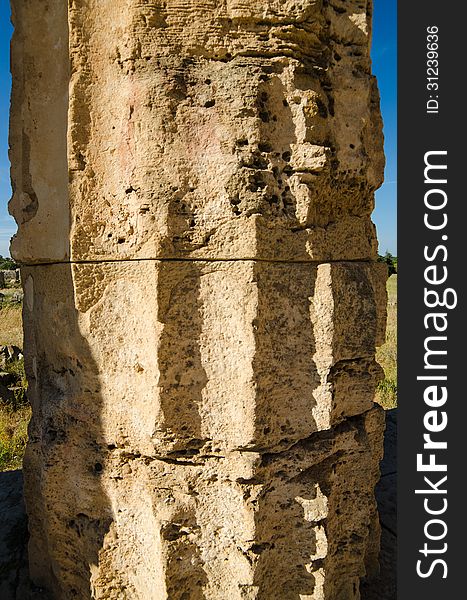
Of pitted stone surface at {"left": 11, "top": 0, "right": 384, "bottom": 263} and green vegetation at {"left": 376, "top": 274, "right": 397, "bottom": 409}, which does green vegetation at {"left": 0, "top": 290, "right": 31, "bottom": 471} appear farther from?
green vegetation at {"left": 376, "top": 274, "right": 397, "bottom": 409}

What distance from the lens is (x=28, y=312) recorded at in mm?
2926

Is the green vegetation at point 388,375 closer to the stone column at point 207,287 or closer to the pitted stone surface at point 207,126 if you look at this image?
the stone column at point 207,287

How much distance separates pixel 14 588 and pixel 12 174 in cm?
218

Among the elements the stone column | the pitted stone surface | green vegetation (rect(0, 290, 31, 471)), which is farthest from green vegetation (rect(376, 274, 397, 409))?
green vegetation (rect(0, 290, 31, 471))

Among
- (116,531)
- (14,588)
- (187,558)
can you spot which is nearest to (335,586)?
(187,558)

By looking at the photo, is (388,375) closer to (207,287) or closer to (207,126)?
(207,287)

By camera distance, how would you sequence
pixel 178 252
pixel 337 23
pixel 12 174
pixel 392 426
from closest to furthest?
1. pixel 178 252
2. pixel 337 23
3. pixel 12 174
4. pixel 392 426

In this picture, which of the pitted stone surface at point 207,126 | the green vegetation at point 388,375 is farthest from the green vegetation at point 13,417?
the green vegetation at point 388,375

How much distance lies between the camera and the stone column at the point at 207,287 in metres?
2.25

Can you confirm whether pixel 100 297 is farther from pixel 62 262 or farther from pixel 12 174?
pixel 12 174

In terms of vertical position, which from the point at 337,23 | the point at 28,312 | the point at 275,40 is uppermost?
the point at 337,23

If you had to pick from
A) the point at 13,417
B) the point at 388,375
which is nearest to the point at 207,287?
the point at 13,417

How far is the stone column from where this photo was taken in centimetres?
225

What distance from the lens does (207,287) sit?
2285 mm
